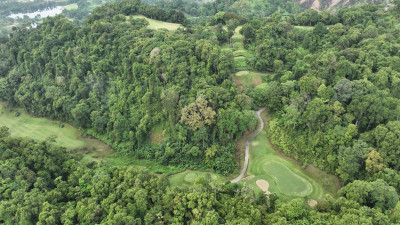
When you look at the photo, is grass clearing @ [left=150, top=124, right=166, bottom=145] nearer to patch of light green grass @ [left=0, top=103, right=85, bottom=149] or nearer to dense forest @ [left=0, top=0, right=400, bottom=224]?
dense forest @ [left=0, top=0, right=400, bottom=224]

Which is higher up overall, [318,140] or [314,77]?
[314,77]

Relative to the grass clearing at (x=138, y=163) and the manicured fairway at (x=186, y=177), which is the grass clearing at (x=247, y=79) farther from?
the grass clearing at (x=138, y=163)

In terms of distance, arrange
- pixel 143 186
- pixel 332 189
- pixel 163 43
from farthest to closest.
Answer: pixel 163 43 < pixel 332 189 < pixel 143 186

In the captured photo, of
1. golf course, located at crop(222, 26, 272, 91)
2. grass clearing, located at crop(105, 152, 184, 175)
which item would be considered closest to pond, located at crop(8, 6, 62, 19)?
golf course, located at crop(222, 26, 272, 91)

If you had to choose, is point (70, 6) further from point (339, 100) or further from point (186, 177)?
point (339, 100)

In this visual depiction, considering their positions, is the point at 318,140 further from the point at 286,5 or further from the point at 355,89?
the point at 286,5

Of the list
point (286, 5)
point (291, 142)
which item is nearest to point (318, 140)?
point (291, 142)
